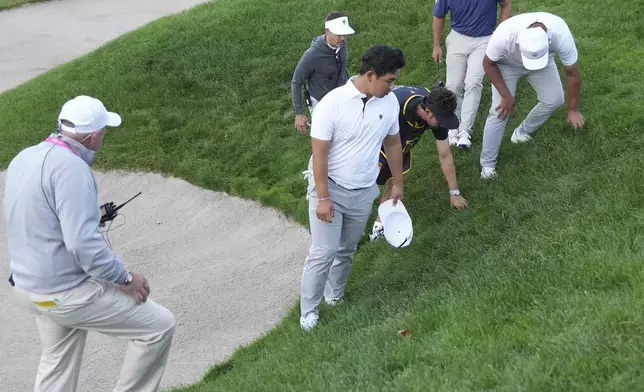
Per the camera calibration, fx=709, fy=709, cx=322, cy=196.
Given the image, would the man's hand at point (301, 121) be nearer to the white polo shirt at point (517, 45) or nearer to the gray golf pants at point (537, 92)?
the gray golf pants at point (537, 92)

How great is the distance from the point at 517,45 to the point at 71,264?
4275 mm

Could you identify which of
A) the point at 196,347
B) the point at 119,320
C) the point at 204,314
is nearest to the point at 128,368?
the point at 119,320

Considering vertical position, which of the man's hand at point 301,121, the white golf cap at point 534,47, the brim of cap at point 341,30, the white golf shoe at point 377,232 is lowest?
the white golf shoe at point 377,232

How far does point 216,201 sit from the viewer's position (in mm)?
9383

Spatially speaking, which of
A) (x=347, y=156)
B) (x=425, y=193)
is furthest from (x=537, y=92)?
(x=347, y=156)

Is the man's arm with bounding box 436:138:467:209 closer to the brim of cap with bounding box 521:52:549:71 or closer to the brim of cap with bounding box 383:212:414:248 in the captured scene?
the brim of cap with bounding box 383:212:414:248

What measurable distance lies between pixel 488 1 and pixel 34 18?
17.7 m

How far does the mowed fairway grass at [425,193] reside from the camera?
3.83 meters

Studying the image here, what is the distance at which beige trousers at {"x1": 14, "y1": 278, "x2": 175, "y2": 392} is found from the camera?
4266 mm

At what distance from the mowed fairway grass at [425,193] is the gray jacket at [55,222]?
A: 1.33 metres

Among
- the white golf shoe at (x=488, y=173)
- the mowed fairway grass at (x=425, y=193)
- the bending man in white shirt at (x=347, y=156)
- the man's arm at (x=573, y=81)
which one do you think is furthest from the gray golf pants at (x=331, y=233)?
the man's arm at (x=573, y=81)

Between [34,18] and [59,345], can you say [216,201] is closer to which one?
[59,345]

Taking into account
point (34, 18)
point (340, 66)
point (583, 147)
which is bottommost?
point (34, 18)

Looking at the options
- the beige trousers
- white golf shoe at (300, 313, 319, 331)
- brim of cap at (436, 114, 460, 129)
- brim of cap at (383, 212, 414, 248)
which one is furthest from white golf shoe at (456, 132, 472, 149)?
the beige trousers
